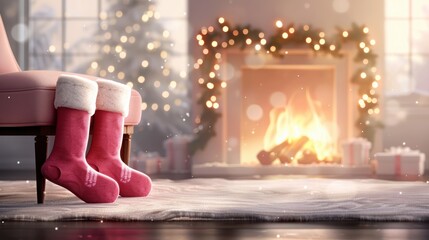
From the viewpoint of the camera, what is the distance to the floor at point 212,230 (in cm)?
196

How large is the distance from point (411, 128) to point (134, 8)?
2565mm

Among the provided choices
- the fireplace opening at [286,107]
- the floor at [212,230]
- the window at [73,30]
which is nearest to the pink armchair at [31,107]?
the floor at [212,230]

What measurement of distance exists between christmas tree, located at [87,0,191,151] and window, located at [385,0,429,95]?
1776mm

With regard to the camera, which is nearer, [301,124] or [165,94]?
[301,124]

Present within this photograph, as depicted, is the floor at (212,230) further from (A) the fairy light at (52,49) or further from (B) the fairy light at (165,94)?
(A) the fairy light at (52,49)

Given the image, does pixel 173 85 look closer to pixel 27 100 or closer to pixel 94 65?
pixel 94 65

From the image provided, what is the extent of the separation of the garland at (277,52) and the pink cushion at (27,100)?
3.15m

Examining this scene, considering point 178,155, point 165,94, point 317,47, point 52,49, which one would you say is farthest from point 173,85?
point 317,47

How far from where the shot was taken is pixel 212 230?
210 cm

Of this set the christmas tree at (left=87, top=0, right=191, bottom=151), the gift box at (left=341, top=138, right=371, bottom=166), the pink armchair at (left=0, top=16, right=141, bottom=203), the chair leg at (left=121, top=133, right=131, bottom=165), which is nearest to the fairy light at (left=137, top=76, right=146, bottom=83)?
the christmas tree at (left=87, top=0, right=191, bottom=151)

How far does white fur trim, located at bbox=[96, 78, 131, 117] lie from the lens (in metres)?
2.94

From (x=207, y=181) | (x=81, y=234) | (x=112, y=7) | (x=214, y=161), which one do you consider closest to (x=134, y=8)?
(x=112, y=7)

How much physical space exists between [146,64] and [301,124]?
1.49 m

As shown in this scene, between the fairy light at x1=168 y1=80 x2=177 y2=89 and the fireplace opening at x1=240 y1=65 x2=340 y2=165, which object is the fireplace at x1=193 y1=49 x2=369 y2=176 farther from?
the fairy light at x1=168 y1=80 x2=177 y2=89
